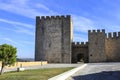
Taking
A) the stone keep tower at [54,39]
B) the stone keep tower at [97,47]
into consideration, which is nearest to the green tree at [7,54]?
the stone keep tower at [54,39]

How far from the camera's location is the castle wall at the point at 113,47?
42.6m

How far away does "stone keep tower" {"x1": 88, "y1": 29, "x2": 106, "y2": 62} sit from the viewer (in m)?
42.1

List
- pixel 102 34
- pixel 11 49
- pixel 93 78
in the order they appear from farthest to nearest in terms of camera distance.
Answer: pixel 102 34 → pixel 11 49 → pixel 93 78

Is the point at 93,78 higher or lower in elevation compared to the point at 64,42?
lower

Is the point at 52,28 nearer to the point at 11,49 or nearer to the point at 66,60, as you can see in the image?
the point at 66,60

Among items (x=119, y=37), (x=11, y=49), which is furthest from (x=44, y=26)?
(x=11, y=49)

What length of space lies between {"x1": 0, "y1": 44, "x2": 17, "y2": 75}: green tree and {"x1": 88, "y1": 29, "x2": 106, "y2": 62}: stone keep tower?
22.8 meters

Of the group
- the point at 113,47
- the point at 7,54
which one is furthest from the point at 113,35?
the point at 7,54

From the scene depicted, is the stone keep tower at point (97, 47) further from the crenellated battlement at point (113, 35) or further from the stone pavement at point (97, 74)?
the stone pavement at point (97, 74)

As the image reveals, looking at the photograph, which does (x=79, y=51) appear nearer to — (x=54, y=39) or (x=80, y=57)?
(x=80, y=57)

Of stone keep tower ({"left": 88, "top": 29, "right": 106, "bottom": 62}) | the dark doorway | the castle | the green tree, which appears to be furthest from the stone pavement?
the dark doorway

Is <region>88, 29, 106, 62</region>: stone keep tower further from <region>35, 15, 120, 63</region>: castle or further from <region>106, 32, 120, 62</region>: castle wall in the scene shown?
<region>106, 32, 120, 62</region>: castle wall

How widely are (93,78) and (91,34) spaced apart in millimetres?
27444

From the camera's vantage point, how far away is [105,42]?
42.7m
